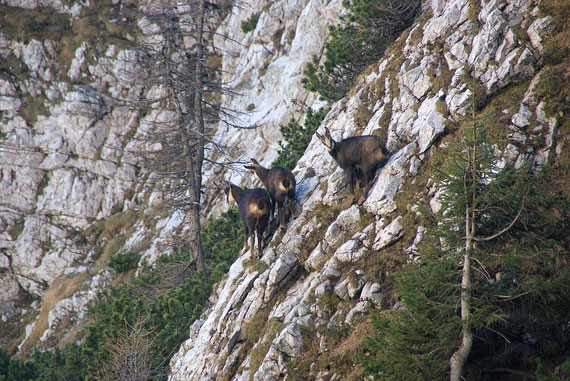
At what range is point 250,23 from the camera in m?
33.6

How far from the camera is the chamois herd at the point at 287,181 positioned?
39.1 feet

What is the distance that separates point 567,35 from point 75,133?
3510 centimetres

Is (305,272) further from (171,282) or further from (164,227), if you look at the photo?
(164,227)

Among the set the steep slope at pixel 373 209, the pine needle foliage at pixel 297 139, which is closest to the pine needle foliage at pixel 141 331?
the steep slope at pixel 373 209

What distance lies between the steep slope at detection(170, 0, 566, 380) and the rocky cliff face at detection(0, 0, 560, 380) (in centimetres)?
4

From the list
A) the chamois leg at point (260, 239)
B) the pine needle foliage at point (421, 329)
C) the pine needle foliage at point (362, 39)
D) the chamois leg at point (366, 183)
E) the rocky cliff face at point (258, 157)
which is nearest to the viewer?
the pine needle foliage at point (421, 329)

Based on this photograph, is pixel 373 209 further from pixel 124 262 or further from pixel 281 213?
pixel 124 262

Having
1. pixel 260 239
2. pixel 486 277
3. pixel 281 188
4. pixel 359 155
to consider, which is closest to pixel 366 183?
pixel 359 155

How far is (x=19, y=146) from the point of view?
1468 inches

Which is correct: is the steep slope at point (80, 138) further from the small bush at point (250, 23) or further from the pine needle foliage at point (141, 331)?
the pine needle foliage at point (141, 331)

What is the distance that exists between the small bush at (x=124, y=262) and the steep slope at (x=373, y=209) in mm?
13122

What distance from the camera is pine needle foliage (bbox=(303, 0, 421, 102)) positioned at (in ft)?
56.7

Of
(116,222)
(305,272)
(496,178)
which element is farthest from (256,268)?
(116,222)

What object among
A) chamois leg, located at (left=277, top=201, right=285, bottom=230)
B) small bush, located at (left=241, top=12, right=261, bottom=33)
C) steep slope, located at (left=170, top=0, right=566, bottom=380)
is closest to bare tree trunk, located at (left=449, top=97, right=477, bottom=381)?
steep slope, located at (left=170, top=0, right=566, bottom=380)
